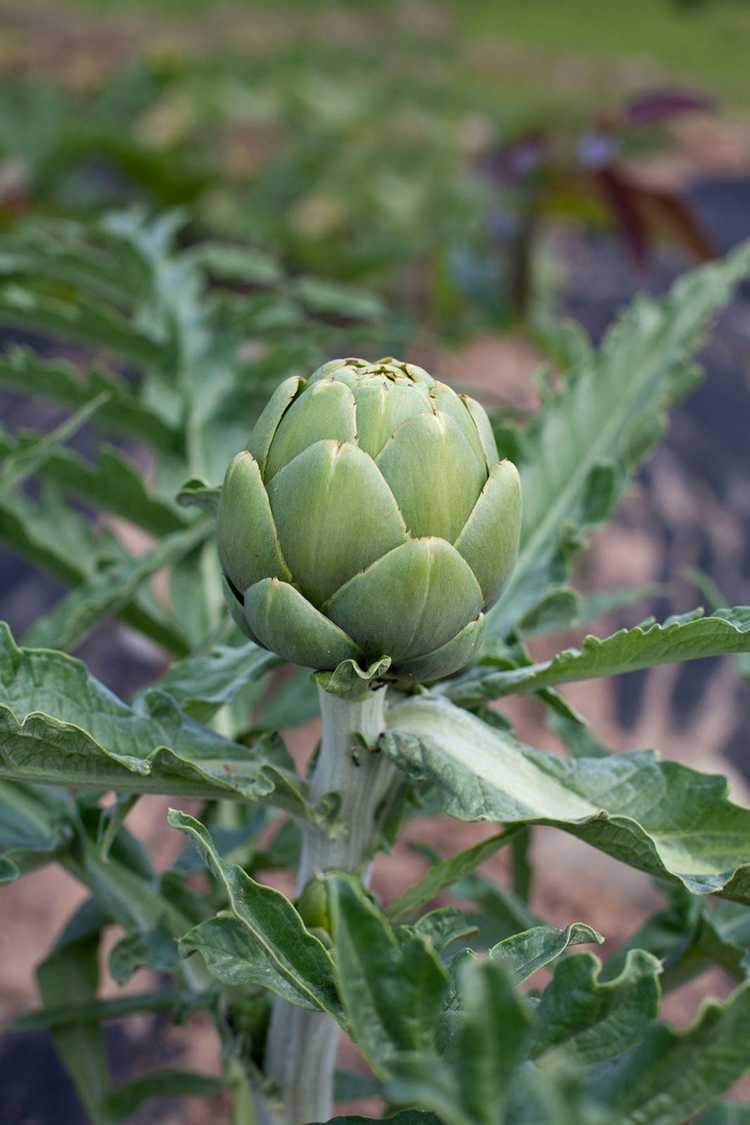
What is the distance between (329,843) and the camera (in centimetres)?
52

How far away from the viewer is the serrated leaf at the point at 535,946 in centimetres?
41

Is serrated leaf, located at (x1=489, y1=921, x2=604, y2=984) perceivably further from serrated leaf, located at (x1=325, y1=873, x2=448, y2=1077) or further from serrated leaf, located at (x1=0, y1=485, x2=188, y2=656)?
serrated leaf, located at (x1=0, y1=485, x2=188, y2=656)

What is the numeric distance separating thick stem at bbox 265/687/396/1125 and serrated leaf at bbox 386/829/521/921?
0.11 ft

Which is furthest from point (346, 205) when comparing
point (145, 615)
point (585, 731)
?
point (585, 731)

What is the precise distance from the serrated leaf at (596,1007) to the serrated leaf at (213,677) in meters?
0.20

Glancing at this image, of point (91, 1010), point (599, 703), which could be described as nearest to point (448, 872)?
point (91, 1010)

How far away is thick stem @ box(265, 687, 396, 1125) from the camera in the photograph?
49 centimetres

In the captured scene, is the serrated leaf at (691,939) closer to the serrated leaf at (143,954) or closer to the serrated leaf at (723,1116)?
the serrated leaf at (723,1116)

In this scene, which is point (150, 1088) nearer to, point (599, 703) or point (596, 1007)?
point (596, 1007)

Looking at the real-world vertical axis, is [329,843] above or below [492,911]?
above

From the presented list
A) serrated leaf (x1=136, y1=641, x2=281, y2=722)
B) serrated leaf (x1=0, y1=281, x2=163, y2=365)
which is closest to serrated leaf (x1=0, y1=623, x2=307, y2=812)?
serrated leaf (x1=136, y1=641, x2=281, y2=722)

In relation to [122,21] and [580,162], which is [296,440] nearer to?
[580,162]

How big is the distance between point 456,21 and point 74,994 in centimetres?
821

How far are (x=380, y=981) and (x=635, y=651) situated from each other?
0.17 metres
